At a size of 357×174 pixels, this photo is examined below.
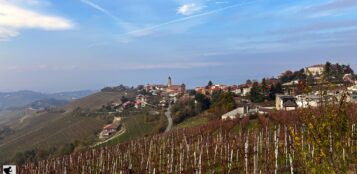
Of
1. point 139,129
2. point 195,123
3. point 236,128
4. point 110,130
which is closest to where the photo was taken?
point 236,128

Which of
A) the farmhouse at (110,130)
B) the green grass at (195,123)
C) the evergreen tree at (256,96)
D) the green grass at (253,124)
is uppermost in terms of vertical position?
the evergreen tree at (256,96)

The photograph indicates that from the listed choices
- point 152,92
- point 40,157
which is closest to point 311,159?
point 40,157

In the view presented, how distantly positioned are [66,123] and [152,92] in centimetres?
4809

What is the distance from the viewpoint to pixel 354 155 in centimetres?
458

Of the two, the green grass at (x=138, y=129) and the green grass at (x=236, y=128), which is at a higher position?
the green grass at (x=236, y=128)

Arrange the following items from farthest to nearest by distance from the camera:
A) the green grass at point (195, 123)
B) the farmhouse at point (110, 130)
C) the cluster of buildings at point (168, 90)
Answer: the cluster of buildings at point (168, 90)
the farmhouse at point (110, 130)
the green grass at point (195, 123)

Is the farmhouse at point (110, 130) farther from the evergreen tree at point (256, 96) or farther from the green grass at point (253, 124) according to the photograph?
the green grass at point (253, 124)

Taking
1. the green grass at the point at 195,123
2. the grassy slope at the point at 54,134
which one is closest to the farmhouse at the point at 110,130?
the grassy slope at the point at 54,134

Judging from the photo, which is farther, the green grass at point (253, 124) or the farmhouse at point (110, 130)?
the farmhouse at point (110, 130)

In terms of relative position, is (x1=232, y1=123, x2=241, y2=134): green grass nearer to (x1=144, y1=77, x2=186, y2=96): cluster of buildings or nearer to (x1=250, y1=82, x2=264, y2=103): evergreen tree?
(x1=250, y1=82, x2=264, y2=103): evergreen tree

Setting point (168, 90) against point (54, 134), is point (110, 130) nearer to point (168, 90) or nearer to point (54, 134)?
point (54, 134)

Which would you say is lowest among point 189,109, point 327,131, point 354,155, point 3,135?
point 3,135

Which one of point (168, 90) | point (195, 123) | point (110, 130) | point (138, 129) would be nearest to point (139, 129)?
point (138, 129)

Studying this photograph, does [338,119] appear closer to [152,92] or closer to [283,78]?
[283,78]
